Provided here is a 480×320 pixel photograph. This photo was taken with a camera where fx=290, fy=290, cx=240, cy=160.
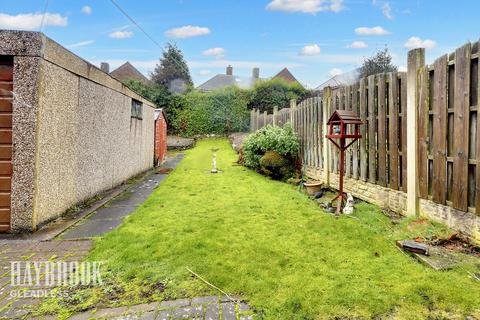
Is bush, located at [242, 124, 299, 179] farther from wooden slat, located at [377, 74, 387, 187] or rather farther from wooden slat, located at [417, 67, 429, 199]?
wooden slat, located at [417, 67, 429, 199]

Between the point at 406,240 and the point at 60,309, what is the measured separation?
3.77 m

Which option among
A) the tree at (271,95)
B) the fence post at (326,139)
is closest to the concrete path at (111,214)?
the fence post at (326,139)

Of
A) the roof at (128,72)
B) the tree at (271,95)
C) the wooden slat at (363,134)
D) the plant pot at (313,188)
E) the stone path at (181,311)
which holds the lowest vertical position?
the stone path at (181,311)

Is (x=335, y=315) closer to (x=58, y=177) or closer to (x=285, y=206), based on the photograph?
(x=285, y=206)

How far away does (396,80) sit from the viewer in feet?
16.0

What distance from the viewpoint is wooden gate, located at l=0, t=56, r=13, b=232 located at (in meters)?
4.22

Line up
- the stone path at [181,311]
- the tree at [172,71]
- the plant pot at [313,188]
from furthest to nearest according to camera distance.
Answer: the tree at [172,71] < the plant pot at [313,188] < the stone path at [181,311]

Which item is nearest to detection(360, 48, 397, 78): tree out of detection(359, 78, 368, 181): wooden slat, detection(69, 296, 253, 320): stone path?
detection(359, 78, 368, 181): wooden slat

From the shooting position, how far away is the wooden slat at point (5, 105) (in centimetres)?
423

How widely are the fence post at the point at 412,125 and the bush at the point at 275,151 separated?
181 inches

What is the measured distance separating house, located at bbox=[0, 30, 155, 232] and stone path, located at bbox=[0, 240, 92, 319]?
2.20 ft

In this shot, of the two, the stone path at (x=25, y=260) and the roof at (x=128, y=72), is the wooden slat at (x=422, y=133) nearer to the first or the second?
the stone path at (x=25, y=260)

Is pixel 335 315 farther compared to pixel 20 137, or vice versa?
pixel 20 137

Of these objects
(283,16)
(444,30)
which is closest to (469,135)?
(444,30)
